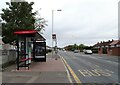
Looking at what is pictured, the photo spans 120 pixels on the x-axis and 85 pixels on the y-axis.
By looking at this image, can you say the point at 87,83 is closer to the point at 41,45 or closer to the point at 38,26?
the point at 41,45

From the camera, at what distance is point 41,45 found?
31.3 m

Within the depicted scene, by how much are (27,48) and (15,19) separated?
21.7 ft

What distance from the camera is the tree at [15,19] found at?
2831cm

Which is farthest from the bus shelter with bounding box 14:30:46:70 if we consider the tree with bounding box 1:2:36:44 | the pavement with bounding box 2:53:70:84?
the tree with bounding box 1:2:36:44

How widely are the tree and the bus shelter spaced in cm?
263

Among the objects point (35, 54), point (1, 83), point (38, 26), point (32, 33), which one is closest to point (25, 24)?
point (35, 54)

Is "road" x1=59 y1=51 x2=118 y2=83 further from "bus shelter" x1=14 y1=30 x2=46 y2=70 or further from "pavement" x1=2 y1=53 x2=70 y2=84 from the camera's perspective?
"bus shelter" x1=14 y1=30 x2=46 y2=70

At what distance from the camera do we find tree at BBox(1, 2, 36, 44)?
28.3 metres

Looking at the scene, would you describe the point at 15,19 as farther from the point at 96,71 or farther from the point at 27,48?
the point at 96,71

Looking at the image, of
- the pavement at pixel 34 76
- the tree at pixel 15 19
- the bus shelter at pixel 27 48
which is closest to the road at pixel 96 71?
the pavement at pixel 34 76

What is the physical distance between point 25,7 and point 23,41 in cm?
654

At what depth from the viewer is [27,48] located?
77.5 feet

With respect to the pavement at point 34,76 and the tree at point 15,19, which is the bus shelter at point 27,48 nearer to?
the pavement at point 34,76

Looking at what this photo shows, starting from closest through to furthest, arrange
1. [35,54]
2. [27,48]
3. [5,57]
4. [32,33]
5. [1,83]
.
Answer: [1,83] → [32,33] → [27,48] → [5,57] → [35,54]
